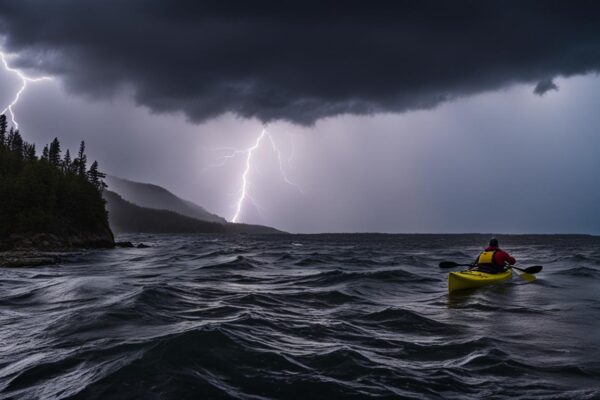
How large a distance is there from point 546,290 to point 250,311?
50.9 feet

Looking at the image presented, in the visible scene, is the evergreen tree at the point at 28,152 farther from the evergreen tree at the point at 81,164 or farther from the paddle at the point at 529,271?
the paddle at the point at 529,271

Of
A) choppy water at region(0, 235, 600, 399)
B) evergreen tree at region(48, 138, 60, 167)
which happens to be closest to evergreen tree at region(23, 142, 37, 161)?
evergreen tree at region(48, 138, 60, 167)

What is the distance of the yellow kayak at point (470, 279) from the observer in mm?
18891

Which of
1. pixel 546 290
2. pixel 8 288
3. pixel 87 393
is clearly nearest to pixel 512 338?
pixel 87 393

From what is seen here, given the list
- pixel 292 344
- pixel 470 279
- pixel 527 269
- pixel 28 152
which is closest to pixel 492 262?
pixel 470 279

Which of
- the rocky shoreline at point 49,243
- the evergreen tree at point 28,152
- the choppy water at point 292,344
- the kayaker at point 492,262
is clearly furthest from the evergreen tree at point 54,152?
the kayaker at point 492,262

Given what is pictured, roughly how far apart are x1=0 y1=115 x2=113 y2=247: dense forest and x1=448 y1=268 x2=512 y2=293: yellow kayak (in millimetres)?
56190

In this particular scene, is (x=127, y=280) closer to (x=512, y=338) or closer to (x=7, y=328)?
(x=7, y=328)

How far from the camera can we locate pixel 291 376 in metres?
7.80

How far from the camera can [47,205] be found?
216ft

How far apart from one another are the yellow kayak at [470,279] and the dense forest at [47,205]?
56.2 meters

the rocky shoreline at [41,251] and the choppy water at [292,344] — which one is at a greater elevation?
the choppy water at [292,344]

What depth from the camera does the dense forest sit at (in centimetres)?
5888

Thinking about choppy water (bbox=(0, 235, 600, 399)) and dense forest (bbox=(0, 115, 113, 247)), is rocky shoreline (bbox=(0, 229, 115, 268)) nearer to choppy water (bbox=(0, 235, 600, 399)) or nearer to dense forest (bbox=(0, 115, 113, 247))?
dense forest (bbox=(0, 115, 113, 247))
